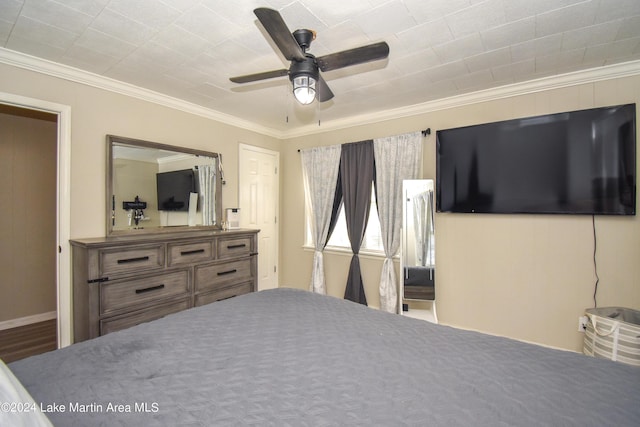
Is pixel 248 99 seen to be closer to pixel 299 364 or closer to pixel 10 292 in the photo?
pixel 299 364

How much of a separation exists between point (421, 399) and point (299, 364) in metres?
0.46

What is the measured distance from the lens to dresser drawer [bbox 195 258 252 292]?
2.82 m

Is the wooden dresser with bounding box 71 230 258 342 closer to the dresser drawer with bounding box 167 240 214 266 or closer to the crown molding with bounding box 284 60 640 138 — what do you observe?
the dresser drawer with bounding box 167 240 214 266

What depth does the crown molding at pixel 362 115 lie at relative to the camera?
2273 mm

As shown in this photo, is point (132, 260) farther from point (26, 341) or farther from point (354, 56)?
point (354, 56)

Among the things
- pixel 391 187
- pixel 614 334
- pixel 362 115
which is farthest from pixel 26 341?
pixel 614 334

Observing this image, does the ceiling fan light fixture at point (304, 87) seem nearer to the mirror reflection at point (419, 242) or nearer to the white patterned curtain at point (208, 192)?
the mirror reflection at point (419, 242)

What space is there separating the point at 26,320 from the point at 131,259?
214 centimetres

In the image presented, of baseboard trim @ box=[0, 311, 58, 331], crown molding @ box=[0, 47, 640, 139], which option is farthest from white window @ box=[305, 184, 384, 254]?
baseboard trim @ box=[0, 311, 58, 331]

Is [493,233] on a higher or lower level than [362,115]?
lower

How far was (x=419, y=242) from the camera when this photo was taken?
3.11m

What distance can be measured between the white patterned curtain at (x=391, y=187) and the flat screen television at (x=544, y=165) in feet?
0.96

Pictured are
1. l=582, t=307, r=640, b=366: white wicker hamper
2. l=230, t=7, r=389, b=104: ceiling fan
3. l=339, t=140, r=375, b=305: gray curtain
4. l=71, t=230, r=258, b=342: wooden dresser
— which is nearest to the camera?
l=230, t=7, r=389, b=104: ceiling fan

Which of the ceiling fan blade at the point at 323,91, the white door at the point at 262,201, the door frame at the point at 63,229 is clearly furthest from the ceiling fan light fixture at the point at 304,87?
the white door at the point at 262,201
